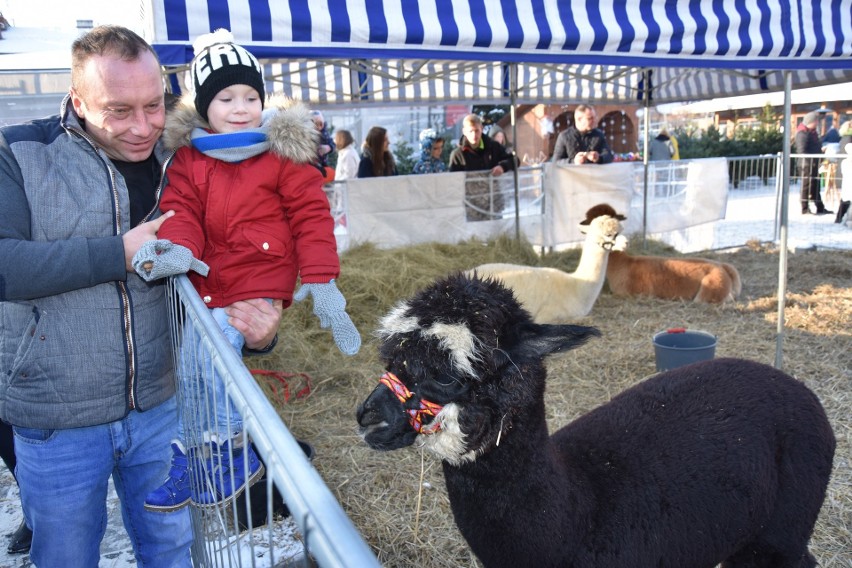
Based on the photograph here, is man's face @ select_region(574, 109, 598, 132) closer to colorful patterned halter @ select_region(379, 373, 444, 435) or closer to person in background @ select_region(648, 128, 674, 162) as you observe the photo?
person in background @ select_region(648, 128, 674, 162)

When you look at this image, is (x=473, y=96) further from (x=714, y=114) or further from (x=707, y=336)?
(x=714, y=114)

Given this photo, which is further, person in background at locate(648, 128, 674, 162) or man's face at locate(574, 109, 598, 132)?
person in background at locate(648, 128, 674, 162)

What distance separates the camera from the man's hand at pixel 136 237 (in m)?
1.66

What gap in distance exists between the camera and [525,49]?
4238 mm

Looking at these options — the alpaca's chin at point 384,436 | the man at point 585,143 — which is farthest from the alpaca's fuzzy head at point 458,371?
the man at point 585,143

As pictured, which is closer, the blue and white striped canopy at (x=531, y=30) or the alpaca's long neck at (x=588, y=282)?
the blue and white striped canopy at (x=531, y=30)

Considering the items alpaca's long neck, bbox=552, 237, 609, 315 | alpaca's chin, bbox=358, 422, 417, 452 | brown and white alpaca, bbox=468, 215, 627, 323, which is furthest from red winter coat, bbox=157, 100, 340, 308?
alpaca's long neck, bbox=552, 237, 609, 315

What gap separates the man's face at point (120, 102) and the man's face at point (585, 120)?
25.9 feet

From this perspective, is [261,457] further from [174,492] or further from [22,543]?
[22,543]

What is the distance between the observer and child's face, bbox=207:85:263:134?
212 centimetres

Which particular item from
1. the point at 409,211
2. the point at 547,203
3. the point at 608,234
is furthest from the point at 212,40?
the point at 547,203

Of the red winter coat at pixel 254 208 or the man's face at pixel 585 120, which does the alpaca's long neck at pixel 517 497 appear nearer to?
the red winter coat at pixel 254 208

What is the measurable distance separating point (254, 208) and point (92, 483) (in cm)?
96

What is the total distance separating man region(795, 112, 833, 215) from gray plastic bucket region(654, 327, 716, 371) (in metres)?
Result: 8.43
